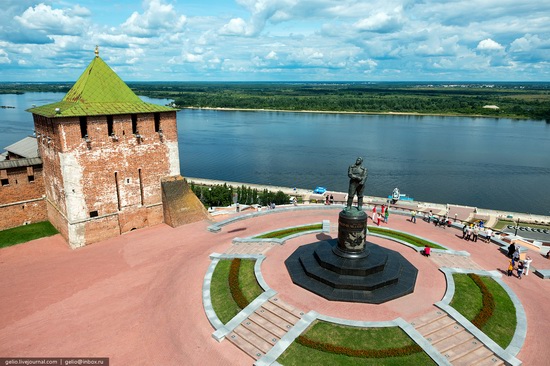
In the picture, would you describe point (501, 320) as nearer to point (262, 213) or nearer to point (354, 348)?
point (354, 348)

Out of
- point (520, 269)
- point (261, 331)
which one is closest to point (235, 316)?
point (261, 331)

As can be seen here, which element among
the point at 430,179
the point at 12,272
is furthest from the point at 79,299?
the point at 430,179

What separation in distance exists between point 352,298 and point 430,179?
5200 cm

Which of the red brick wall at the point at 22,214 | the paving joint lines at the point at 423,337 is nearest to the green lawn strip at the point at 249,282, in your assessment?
the paving joint lines at the point at 423,337

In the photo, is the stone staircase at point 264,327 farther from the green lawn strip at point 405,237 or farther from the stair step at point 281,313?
the green lawn strip at point 405,237

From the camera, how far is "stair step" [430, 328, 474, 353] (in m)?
13.5

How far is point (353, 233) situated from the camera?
57.9 ft

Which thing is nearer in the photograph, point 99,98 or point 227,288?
point 227,288

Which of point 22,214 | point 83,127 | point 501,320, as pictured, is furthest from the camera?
point 22,214

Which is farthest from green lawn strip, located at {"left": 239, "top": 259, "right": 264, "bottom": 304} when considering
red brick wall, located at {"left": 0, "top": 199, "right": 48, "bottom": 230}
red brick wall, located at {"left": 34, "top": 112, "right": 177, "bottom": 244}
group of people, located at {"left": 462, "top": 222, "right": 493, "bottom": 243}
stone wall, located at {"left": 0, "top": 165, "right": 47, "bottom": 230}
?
stone wall, located at {"left": 0, "top": 165, "right": 47, "bottom": 230}

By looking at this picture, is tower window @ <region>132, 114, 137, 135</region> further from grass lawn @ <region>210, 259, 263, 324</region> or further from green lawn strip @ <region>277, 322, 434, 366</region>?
green lawn strip @ <region>277, 322, 434, 366</region>

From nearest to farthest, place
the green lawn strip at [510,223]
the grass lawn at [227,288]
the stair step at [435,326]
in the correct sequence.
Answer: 1. the stair step at [435,326]
2. the grass lawn at [227,288]
3. the green lawn strip at [510,223]

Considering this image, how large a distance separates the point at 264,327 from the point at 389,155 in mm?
68173

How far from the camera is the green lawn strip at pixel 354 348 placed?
12.9 metres
